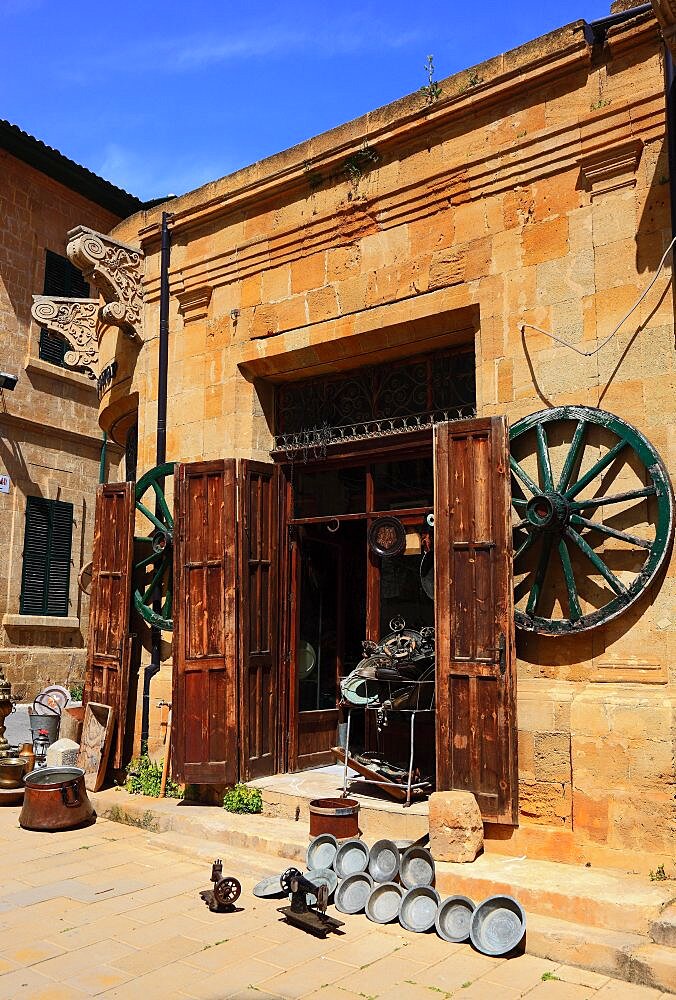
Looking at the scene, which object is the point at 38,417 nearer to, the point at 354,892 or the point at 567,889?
the point at 354,892

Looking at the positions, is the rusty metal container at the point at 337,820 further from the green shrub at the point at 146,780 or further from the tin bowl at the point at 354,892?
the green shrub at the point at 146,780

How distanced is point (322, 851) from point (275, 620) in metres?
2.35

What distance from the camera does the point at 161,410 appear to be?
840 cm

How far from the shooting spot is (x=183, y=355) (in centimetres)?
841

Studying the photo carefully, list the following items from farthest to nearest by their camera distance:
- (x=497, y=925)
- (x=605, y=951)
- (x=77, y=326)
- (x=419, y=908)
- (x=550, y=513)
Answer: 1. (x=77, y=326)
2. (x=550, y=513)
3. (x=419, y=908)
4. (x=497, y=925)
5. (x=605, y=951)

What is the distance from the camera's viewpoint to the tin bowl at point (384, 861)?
201 inches

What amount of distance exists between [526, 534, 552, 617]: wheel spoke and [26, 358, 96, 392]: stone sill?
10.9m

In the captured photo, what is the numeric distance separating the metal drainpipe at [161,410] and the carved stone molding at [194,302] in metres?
0.18

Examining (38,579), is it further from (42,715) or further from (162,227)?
(162,227)

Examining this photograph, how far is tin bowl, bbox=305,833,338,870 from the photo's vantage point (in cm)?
552

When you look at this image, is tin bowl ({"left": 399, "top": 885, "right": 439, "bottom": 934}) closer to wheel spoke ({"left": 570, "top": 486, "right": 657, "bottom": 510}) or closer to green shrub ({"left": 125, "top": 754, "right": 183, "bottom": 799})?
wheel spoke ({"left": 570, "top": 486, "right": 657, "bottom": 510})

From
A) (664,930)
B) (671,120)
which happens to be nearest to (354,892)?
(664,930)

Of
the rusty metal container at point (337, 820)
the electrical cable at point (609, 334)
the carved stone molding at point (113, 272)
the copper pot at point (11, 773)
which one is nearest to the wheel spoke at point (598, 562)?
the electrical cable at point (609, 334)

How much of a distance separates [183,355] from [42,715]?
4.24 m
